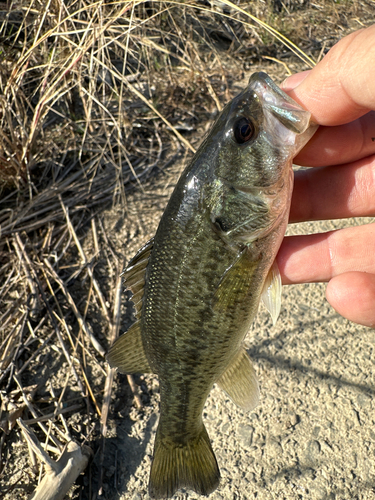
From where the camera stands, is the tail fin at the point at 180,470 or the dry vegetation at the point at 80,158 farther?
the dry vegetation at the point at 80,158

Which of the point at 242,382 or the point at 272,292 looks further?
the point at 242,382

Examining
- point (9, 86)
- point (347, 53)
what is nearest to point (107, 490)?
point (347, 53)

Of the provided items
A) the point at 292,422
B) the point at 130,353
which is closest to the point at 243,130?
the point at 130,353

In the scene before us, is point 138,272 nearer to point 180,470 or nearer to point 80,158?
point 180,470

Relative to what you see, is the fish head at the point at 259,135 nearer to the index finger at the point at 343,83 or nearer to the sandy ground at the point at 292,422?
the index finger at the point at 343,83

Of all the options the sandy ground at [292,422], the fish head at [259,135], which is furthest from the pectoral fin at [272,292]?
the sandy ground at [292,422]

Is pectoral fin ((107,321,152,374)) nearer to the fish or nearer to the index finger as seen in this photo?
the fish
